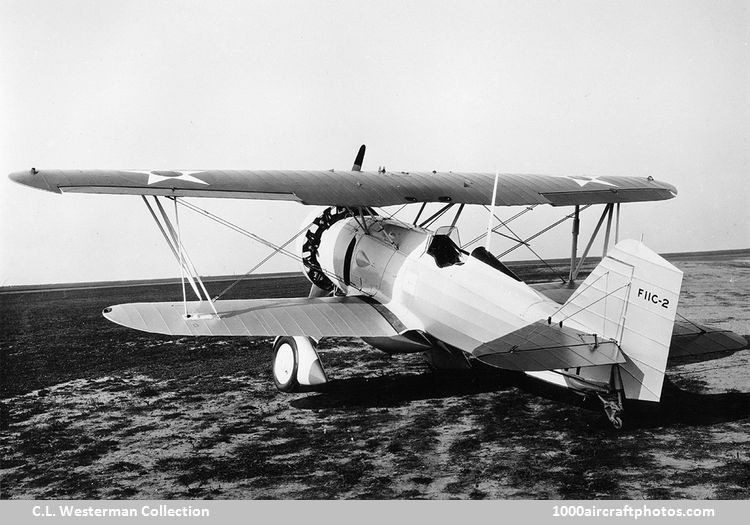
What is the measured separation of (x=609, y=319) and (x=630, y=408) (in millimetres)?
1404

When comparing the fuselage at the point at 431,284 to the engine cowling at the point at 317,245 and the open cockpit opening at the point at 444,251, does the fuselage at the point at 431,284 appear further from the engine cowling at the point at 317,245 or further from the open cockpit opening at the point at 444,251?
the engine cowling at the point at 317,245

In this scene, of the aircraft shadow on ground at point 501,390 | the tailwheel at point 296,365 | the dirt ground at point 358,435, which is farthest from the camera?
the tailwheel at point 296,365

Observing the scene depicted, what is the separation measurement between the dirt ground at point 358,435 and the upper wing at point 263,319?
2.56 ft

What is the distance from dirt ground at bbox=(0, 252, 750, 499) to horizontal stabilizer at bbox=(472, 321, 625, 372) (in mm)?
764

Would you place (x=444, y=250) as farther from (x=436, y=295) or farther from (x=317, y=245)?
(x=317, y=245)

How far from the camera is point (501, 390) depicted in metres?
7.34

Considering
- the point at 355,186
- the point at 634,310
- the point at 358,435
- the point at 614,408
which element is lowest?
the point at 358,435

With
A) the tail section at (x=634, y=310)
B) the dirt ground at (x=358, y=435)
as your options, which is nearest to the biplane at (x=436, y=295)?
the tail section at (x=634, y=310)

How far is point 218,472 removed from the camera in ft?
16.9

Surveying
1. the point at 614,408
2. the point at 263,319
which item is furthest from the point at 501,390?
the point at 263,319

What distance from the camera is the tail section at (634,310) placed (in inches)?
201

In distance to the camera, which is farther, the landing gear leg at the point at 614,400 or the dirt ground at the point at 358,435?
the landing gear leg at the point at 614,400

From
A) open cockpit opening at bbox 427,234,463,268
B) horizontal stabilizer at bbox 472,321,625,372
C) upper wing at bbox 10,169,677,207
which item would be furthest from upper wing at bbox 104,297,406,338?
horizontal stabilizer at bbox 472,321,625,372

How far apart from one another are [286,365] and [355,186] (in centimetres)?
243
